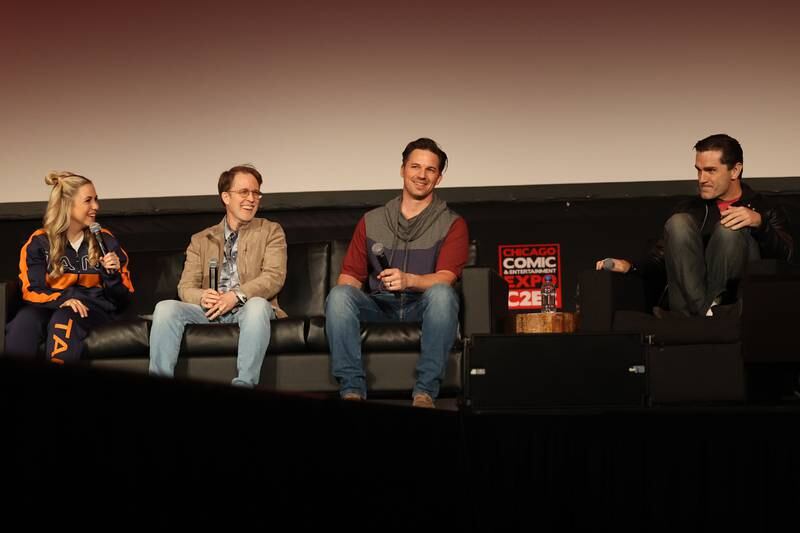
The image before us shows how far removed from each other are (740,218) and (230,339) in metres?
1.88

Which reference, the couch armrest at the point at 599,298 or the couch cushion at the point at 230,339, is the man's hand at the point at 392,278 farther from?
the couch armrest at the point at 599,298

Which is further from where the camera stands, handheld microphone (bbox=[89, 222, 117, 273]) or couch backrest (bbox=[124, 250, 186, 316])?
couch backrest (bbox=[124, 250, 186, 316])

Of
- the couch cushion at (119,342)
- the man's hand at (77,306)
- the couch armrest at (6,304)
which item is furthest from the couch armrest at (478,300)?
the couch armrest at (6,304)

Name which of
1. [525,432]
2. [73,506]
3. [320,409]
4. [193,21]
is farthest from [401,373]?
[73,506]

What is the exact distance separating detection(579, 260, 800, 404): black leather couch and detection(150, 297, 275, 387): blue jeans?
131cm

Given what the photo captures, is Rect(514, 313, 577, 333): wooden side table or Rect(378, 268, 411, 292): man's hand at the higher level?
Rect(378, 268, 411, 292): man's hand

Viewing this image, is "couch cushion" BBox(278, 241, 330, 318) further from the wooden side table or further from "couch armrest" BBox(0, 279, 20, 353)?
"couch armrest" BBox(0, 279, 20, 353)

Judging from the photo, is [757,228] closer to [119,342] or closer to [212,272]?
[212,272]

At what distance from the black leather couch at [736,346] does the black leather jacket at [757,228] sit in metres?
0.11

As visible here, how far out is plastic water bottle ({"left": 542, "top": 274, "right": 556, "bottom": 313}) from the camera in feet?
15.0

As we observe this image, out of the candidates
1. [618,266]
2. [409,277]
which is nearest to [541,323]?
[618,266]

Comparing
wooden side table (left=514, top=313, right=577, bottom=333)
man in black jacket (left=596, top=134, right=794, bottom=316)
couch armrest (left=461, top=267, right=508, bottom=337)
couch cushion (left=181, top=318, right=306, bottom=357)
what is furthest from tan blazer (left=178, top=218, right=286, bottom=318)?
man in black jacket (left=596, top=134, right=794, bottom=316)

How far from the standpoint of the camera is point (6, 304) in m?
4.05

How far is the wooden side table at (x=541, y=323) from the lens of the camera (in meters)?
3.99
